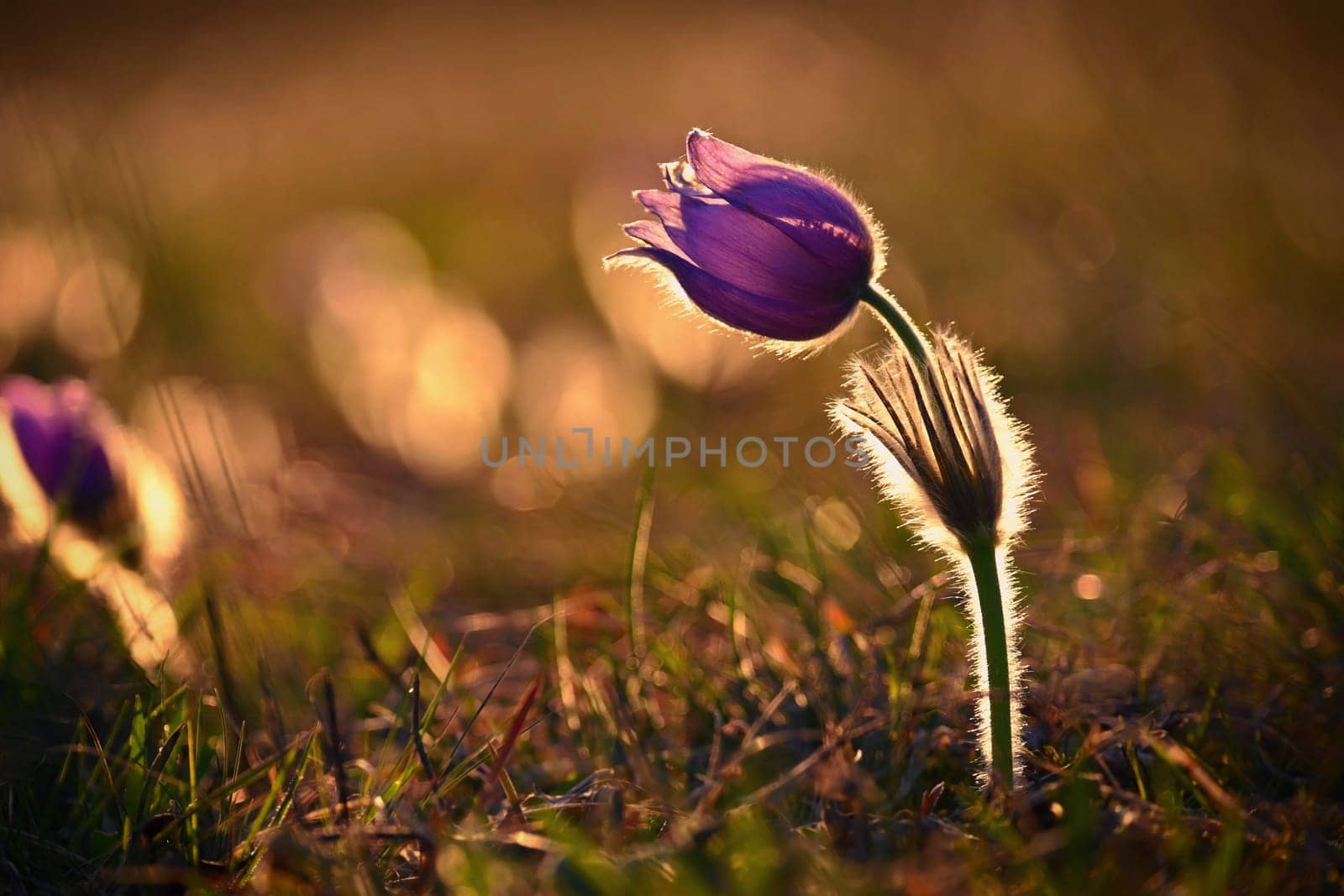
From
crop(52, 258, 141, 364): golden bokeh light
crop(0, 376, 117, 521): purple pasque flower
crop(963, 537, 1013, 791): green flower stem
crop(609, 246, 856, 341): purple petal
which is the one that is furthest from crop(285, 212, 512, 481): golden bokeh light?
crop(963, 537, 1013, 791): green flower stem

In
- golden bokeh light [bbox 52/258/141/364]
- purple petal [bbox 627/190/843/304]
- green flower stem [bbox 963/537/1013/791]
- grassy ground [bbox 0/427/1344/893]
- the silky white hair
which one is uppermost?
purple petal [bbox 627/190/843/304]

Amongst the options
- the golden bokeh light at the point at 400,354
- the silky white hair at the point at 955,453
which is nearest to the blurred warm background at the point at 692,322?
the golden bokeh light at the point at 400,354

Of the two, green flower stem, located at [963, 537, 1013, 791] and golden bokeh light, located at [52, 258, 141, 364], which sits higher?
green flower stem, located at [963, 537, 1013, 791]

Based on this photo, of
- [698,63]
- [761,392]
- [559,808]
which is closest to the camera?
[559,808]

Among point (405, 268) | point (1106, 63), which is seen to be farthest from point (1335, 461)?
point (405, 268)

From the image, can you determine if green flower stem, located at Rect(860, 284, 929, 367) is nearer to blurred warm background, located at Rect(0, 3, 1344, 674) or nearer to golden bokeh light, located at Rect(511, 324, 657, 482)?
blurred warm background, located at Rect(0, 3, 1344, 674)

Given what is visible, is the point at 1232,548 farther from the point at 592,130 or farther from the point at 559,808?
the point at 592,130

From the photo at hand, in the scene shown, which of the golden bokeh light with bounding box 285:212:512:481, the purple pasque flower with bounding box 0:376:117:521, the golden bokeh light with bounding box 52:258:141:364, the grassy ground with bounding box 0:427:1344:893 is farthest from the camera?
the golden bokeh light with bounding box 285:212:512:481
